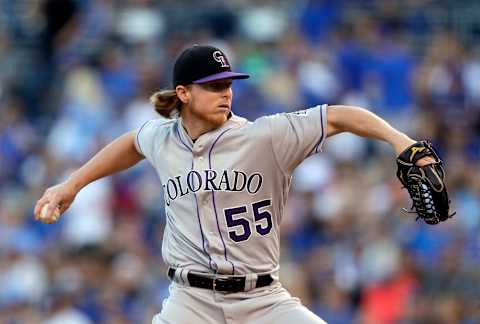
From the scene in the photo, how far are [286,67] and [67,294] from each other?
317 centimetres

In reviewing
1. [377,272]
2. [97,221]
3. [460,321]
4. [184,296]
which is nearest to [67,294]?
[97,221]

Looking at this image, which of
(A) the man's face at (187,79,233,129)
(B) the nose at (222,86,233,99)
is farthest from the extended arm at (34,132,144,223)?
(B) the nose at (222,86,233,99)

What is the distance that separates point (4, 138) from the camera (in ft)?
42.9

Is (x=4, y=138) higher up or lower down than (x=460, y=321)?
higher up

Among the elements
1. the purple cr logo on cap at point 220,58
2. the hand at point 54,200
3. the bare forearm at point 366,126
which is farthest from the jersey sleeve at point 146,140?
the bare forearm at point 366,126

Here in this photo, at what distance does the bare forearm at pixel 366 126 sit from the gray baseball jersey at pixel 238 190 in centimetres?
9

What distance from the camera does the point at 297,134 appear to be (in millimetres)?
6137

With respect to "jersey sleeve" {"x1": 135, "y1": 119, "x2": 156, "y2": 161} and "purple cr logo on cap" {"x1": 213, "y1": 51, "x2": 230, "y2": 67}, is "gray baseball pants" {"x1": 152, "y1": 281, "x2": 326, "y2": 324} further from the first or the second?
"purple cr logo on cap" {"x1": 213, "y1": 51, "x2": 230, "y2": 67}

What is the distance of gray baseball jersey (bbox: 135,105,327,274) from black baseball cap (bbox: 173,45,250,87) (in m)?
0.26

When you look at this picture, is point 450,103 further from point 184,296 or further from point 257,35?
point 184,296

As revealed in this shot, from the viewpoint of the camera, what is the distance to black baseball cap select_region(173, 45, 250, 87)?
6227mm

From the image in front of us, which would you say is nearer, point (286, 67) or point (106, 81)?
point (286, 67)

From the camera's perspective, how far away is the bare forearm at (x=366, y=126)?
19.1 ft

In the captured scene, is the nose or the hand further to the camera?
the hand
